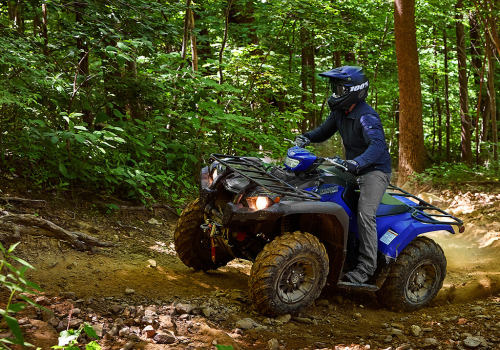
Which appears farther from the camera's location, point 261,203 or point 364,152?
point 364,152

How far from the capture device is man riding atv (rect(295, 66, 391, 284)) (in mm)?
4207

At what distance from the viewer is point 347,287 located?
13.5ft

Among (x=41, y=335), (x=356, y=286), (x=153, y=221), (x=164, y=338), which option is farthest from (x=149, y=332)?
(x=153, y=221)

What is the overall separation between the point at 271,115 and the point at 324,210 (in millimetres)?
6026

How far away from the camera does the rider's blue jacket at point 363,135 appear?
13.6ft

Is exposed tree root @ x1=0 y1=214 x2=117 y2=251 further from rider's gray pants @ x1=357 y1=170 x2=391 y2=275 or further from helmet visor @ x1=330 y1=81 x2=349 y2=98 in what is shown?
helmet visor @ x1=330 y1=81 x2=349 y2=98

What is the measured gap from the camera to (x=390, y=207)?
4609 mm

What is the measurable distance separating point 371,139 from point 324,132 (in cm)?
79

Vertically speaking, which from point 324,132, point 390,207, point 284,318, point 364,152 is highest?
point 324,132

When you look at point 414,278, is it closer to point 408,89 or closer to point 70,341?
point 70,341

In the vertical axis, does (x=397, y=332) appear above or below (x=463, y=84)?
below

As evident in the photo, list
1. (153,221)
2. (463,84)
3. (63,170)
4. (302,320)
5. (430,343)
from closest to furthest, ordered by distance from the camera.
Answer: (430,343) < (302,320) < (63,170) < (153,221) < (463,84)

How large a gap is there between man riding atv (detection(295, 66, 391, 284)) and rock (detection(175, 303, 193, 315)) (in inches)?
67.8

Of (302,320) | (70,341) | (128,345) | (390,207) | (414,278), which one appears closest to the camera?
(70,341)
